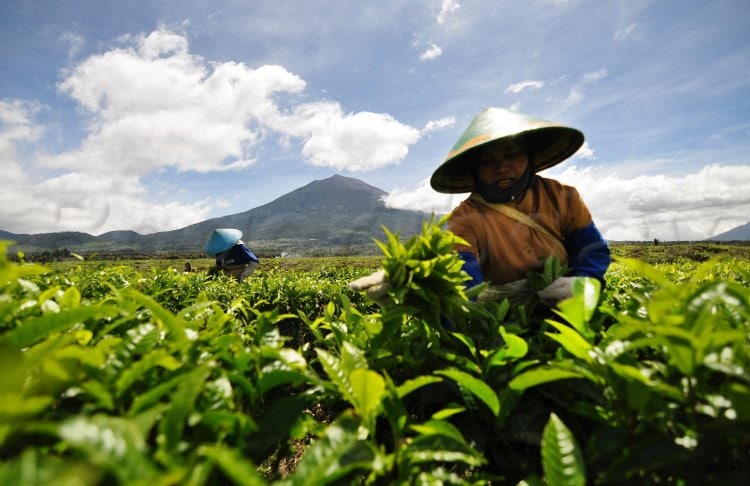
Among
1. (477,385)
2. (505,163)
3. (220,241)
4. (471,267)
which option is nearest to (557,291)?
(471,267)

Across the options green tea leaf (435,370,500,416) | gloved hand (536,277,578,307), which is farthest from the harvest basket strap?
green tea leaf (435,370,500,416)

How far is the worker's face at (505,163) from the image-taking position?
124 inches

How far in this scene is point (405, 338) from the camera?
196 centimetres

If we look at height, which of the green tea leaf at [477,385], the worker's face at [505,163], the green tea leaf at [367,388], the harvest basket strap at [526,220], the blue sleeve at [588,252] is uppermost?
the worker's face at [505,163]

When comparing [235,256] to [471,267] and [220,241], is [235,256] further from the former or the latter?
[471,267]

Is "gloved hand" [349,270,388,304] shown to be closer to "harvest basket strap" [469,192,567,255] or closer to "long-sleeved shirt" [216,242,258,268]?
"harvest basket strap" [469,192,567,255]

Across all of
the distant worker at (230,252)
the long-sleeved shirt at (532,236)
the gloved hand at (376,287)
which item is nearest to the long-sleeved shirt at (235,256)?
the distant worker at (230,252)

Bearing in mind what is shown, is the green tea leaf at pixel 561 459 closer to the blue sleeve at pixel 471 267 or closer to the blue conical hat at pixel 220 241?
the blue sleeve at pixel 471 267

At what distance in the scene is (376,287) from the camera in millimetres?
1777

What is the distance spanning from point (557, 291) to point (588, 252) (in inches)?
35.0

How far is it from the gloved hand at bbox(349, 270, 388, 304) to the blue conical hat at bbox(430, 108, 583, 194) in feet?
4.90

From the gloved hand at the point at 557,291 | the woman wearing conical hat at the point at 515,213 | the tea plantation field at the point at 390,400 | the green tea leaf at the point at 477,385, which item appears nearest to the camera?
the tea plantation field at the point at 390,400

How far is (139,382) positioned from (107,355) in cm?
21

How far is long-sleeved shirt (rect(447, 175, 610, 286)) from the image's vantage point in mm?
3033
